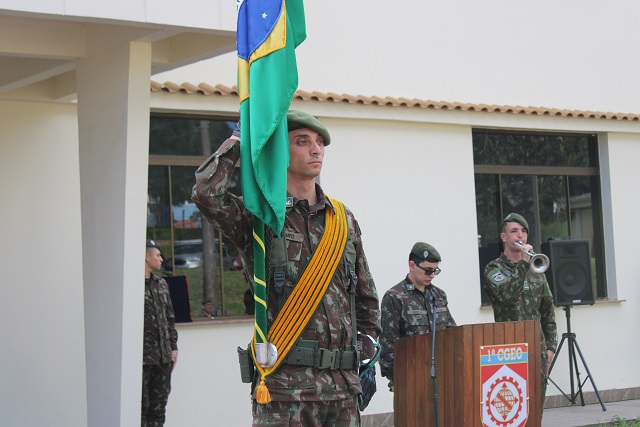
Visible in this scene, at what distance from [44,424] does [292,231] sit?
5767mm

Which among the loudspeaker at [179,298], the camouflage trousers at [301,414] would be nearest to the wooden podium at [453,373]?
the camouflage trousers at [301,414]

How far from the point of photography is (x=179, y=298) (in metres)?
10.5

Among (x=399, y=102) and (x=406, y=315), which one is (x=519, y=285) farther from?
(x=399, y=102)

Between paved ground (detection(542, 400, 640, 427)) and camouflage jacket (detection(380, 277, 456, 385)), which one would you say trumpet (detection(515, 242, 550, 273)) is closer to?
camouflage jacket (detection(380, 277, 456, 385))

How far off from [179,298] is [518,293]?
11.4 ft

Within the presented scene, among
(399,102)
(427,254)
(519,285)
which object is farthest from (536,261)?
(399,102)

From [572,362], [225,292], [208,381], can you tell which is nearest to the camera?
[208,381]

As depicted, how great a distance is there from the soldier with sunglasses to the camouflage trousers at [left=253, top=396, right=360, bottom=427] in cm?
327

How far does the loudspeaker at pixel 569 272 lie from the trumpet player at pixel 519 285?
116 inches

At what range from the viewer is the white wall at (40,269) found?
961 cm

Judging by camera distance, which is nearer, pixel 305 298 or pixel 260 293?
pixel 260 293

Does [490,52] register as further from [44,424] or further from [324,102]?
[44,424]

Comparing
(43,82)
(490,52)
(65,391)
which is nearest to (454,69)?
(490,52)

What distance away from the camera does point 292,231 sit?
186 inches
